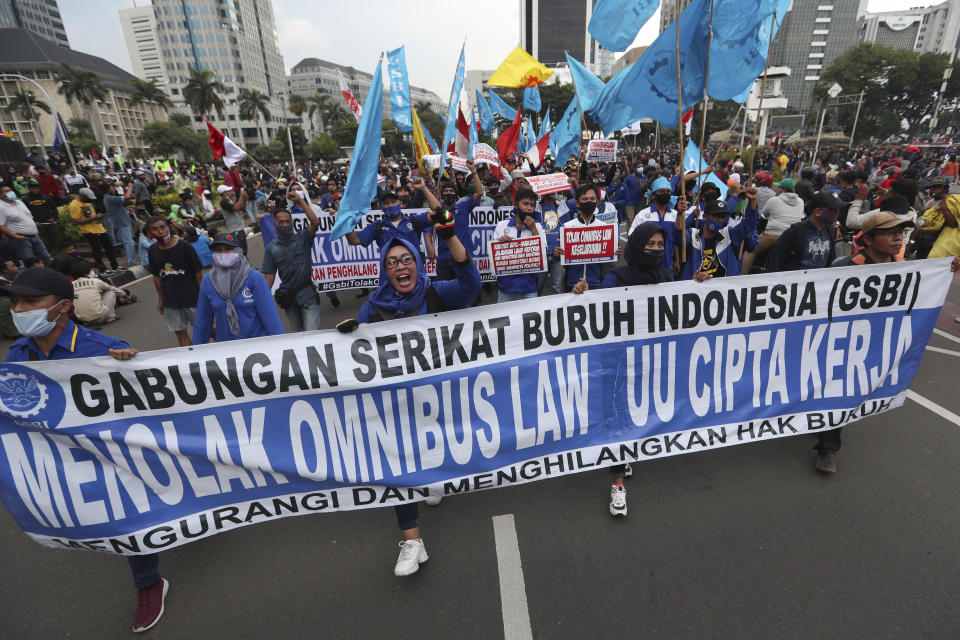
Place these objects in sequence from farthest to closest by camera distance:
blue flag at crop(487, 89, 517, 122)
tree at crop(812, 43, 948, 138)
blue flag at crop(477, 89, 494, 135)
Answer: tree at crop(812, 43, 948, 138)
blue flag at crop(487, 89, 517, 122)
blue flag at crop(477, 89, 494, 135)

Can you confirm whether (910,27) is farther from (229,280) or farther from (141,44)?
(141,44)

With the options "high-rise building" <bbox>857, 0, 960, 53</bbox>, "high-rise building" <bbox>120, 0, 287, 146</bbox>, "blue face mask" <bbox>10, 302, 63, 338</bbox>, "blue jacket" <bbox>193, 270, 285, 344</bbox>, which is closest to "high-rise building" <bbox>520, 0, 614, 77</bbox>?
"high-rise building" <bbox>120, 0, 287, 146</bbox>

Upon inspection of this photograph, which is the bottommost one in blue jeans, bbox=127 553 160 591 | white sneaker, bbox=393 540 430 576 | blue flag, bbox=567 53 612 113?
white sneaker, bbox=393 540 430 576

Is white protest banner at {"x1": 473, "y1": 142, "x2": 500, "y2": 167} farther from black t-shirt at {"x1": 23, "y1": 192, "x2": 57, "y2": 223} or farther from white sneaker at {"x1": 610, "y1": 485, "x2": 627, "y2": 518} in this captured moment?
black t-shirt at {"x1": 23, "y1": 192, "x2": 57, "y2": 223}

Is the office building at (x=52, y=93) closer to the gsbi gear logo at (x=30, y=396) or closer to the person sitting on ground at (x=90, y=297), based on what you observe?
the person sitting on ground at (x=90, y=297)

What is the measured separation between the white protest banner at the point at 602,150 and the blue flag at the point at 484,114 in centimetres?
373

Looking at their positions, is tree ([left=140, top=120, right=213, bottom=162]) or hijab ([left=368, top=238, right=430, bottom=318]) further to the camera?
tree ([left=140, top=120, right=213, bottom=162])

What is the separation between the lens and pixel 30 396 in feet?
7.84

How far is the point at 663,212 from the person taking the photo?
17.4ft

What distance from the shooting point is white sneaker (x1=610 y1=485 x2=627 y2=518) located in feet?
10.0

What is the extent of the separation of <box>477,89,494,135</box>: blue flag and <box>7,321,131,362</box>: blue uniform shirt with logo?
11532 mm

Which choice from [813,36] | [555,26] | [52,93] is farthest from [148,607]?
[555,26]

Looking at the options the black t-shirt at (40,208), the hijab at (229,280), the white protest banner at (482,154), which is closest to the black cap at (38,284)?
the hijab at (229,280)

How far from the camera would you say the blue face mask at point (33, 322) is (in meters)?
2.36
